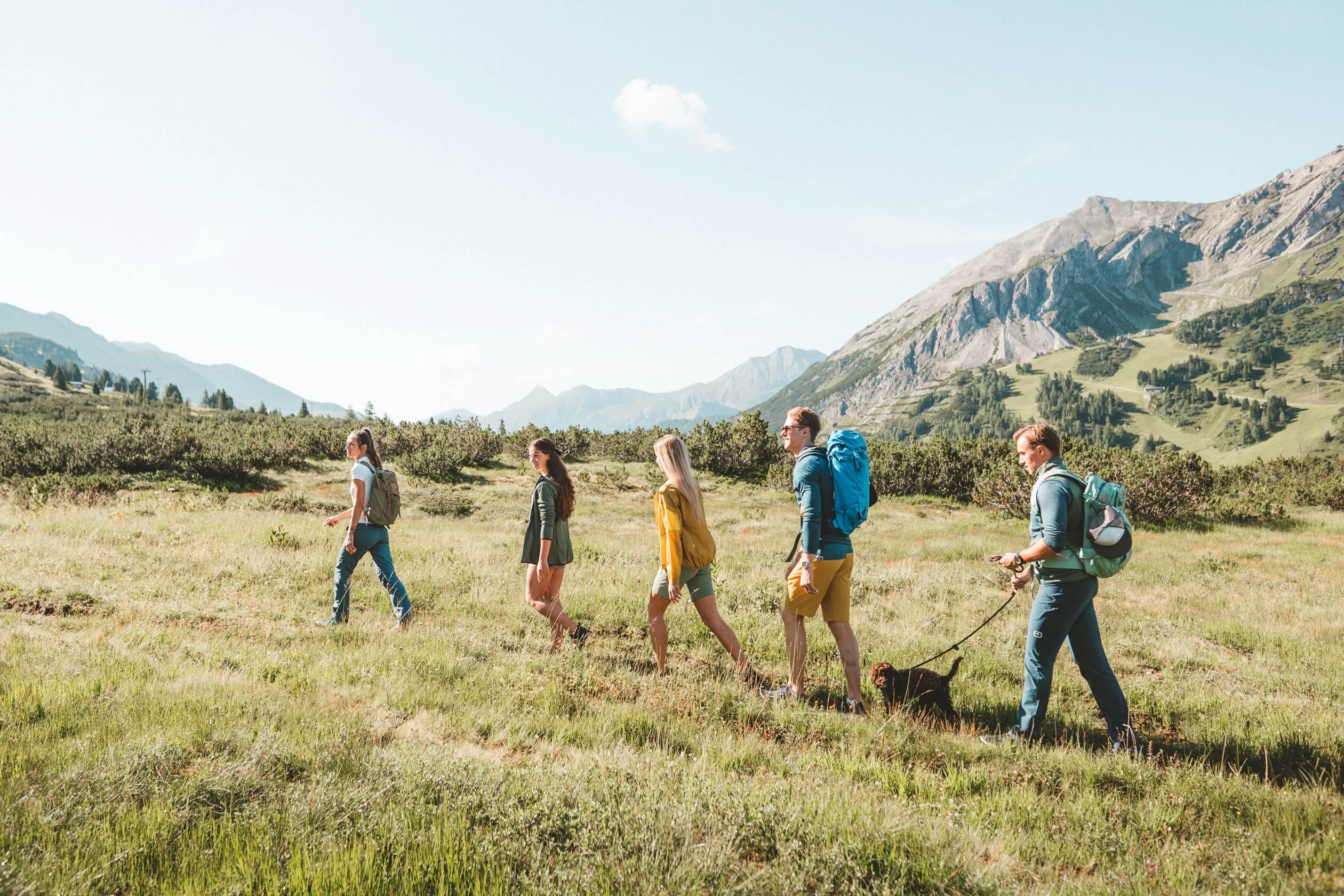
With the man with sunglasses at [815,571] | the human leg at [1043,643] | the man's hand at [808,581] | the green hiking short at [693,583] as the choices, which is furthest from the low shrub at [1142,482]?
the green hiking short at [693,583]

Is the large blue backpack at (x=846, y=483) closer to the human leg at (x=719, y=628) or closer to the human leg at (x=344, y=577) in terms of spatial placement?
the human leg at (x=719, y=628)

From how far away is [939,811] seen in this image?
3.35 meters

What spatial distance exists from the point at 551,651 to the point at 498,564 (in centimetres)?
444

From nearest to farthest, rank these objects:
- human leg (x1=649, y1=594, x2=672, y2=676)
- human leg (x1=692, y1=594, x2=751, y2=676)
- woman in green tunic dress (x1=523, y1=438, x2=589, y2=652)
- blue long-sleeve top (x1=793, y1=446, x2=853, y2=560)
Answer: blue long-sleeve top (x1=793, y1=446, x2=853, y2=560) < human leg (x1=692, y1=594, x2=751, y2=676) < human leg (x1=649, y1=594, x2=672, y2=676) < woman in green tunic dress (x1=523, y1=438, x2=589, y2=652)

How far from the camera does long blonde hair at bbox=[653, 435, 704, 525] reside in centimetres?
548

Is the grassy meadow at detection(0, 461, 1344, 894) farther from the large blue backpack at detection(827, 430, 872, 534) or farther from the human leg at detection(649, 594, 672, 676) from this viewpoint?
the large blue backpack at detection(827, 430, 872, 534)

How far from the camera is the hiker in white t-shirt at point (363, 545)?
6.95m

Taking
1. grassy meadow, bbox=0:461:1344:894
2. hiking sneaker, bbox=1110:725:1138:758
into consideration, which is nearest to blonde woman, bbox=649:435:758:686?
grassy meadow, bbox=0:461:1344:894

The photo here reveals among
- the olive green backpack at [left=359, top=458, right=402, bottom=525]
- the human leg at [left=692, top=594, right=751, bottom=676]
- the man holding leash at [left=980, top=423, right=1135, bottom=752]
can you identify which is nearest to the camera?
the man holding leash at [left=980, top=423, right=1135, bottom=752]

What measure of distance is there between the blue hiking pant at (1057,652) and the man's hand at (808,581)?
A: 162cm

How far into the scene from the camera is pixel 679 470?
5.51 m

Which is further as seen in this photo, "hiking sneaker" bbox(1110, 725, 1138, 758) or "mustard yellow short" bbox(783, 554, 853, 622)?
"mustard yellow short" bbox(783, 554, 853, 622)

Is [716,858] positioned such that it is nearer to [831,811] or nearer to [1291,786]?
[831,811]

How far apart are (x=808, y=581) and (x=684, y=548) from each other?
1167 millimetres
